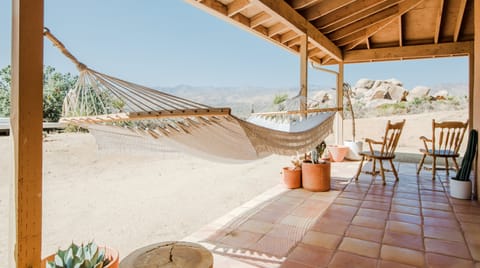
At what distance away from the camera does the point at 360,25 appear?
400cm

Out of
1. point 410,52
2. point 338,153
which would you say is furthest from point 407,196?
point 410,52

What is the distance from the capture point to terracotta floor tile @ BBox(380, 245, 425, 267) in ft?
5.32

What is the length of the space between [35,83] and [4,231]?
214cm

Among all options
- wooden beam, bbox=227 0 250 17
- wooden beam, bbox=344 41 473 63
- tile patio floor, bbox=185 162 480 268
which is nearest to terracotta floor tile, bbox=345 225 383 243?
tile patio floor, bbox=185 162 480 268

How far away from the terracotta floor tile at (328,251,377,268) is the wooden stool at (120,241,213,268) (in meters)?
0.85

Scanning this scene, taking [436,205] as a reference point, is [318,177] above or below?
above

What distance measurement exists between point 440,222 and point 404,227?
13.9 inches

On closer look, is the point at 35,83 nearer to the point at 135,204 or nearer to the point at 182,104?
the point at 182,104

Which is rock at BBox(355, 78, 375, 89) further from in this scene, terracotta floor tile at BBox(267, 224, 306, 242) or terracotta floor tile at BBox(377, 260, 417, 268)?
terracotta floor tile at BBox(377, 260, 417, 268)

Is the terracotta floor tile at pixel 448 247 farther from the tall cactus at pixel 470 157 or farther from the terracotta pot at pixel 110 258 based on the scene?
the terracotta pot at pixel 110 258

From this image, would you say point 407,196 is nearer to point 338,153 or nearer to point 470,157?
point 470,157

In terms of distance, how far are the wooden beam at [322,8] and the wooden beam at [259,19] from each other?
1.90ft

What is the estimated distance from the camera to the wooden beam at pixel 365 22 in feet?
12.2

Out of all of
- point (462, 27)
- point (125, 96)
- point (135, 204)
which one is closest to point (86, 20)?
point (135, 204)
